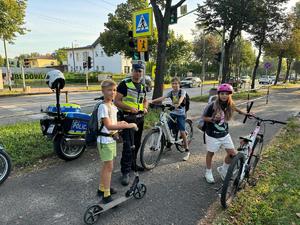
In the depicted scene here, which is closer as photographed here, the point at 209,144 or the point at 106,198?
the point at 106,198

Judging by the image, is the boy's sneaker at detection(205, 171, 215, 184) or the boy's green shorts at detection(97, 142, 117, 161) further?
the boy's sneaker at detection(205, 171, 215, 184)

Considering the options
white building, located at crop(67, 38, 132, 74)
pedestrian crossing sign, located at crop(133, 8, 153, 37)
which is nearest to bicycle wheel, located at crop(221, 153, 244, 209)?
pedestrian crossing sign, located at crop(133, 8, 153, 37)

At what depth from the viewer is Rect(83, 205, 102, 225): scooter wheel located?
311cm

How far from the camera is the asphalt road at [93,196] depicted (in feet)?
11.0

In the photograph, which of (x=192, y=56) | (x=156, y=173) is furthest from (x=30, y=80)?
(x=192, y=56)

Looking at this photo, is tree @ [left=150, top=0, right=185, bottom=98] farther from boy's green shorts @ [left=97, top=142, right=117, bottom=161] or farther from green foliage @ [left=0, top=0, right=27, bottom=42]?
green foliage @ [left=0, top=0, right=27, bottom=42]

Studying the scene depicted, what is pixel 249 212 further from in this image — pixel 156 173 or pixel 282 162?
pixel 282 162

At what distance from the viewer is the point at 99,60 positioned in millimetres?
60312

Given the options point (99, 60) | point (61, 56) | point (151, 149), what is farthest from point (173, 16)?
point (61, 56)

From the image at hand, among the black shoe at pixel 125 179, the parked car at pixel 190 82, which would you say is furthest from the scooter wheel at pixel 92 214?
the parked car at pixel 190 82

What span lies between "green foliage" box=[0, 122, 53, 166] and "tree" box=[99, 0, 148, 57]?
103 feet

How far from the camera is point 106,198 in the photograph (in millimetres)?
3428

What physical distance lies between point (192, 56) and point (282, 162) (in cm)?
5733

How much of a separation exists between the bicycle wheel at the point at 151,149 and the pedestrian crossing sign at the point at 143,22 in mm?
4607
